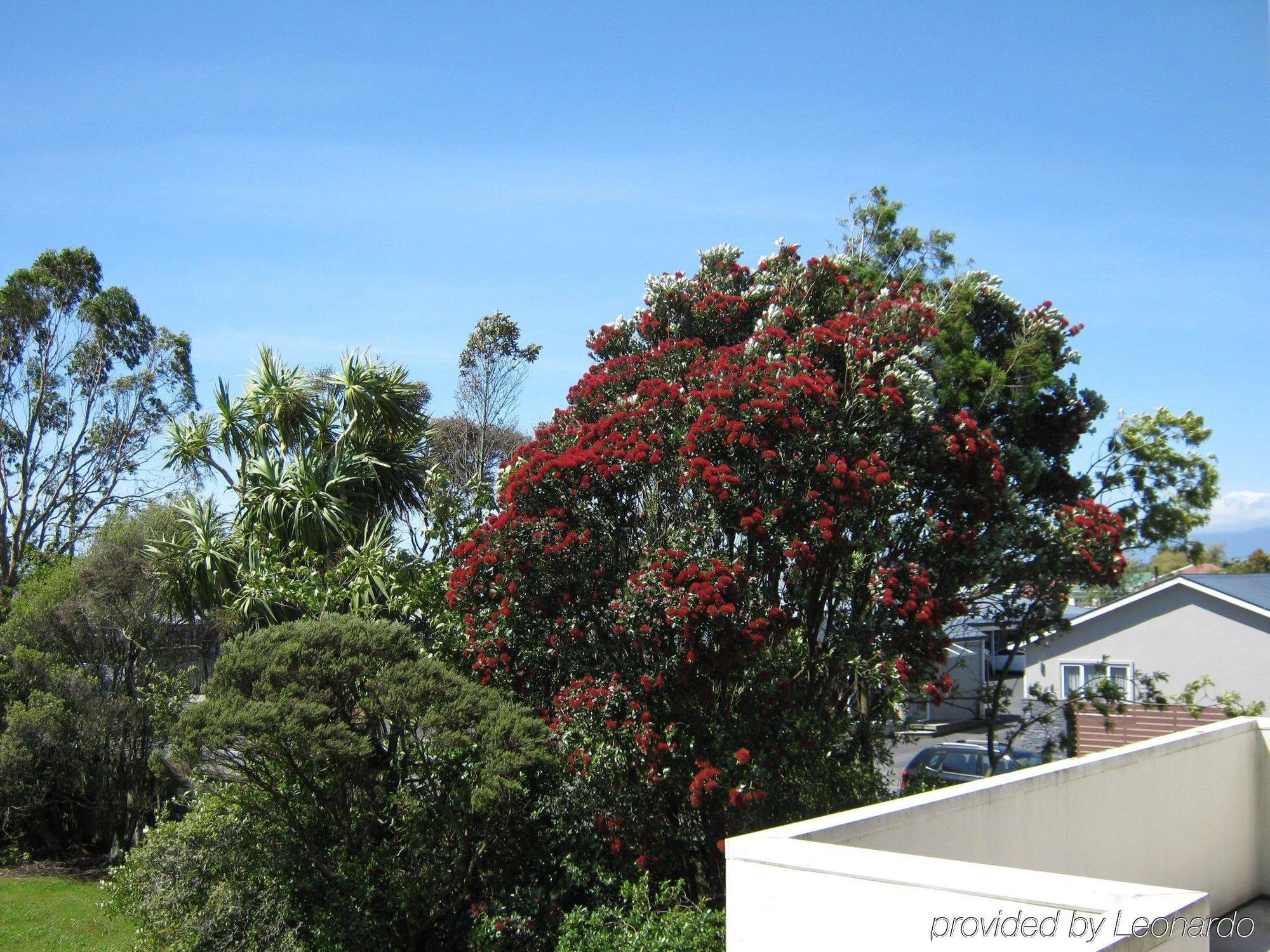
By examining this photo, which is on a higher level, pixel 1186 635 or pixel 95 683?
pixel 1186 635

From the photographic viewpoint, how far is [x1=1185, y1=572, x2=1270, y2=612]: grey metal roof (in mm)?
18719

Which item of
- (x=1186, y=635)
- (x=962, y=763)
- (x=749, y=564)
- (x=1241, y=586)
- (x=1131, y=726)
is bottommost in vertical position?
(x=962, y=763)

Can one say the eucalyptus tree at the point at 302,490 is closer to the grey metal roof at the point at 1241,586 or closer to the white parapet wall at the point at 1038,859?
the white parapet wall at the point at 1038,859

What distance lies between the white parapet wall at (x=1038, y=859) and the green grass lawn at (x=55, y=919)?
9.43 meters

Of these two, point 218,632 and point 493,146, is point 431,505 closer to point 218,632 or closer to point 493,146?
point 493,146

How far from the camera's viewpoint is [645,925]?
779cm

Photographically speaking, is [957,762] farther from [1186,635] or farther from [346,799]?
[346,799]

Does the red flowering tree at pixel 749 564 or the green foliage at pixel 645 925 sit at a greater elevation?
the red flowering tree at pixel 749 564

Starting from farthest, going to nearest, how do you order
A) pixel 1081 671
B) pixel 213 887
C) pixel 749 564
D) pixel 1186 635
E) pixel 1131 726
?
pixel 1081 671
pixel 1186 635
pixel 1131 726
pixel 213 887
pixel 749 564

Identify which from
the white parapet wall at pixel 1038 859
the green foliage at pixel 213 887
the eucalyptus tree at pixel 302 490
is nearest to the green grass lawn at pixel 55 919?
the green foliage at pixel 213 887

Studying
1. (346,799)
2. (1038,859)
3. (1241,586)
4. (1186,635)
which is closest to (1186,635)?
(1186,635)

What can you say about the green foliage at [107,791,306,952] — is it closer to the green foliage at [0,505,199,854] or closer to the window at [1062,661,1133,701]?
the green foliage at [0,505,199,854]

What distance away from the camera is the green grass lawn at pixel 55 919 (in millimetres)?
11688

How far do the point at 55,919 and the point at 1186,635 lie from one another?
19.1 m
